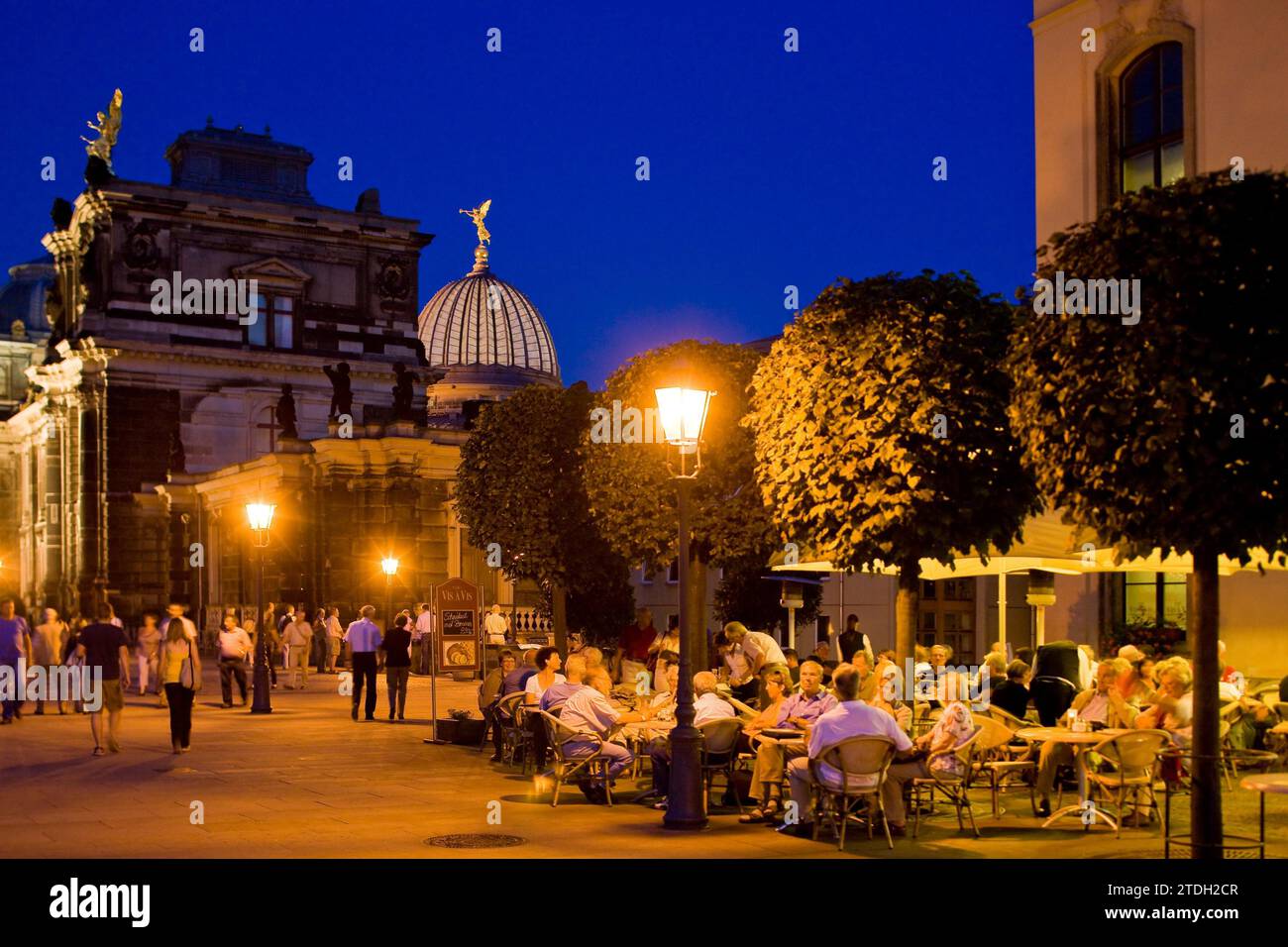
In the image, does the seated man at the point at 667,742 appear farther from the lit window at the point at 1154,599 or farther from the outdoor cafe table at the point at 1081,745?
the lit window at the point at 1154,599

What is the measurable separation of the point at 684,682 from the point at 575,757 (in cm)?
201

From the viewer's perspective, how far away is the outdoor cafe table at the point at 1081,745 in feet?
45.3

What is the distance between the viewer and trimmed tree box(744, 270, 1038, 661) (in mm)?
16984

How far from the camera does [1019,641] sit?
155 feet

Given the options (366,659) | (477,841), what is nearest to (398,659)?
(366,659)

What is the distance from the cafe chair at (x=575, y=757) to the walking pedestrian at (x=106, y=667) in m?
7.25

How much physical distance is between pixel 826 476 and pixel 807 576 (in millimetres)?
17601

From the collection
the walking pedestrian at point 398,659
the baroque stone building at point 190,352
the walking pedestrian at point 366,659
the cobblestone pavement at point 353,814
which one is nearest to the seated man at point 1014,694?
the cobblestone pavement at point 353,814

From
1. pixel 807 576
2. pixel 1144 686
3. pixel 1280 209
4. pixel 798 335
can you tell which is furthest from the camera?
pixel 807 576

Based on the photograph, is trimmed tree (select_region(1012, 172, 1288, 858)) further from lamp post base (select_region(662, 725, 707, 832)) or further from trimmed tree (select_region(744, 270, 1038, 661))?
trimmed tree (select_region(744, 270, 1038, 661))

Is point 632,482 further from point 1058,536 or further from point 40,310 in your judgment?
point 40,310

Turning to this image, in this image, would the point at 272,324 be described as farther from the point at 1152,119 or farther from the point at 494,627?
the point at 1152,119

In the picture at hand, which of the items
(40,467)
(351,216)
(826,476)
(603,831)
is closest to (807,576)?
(826,476)

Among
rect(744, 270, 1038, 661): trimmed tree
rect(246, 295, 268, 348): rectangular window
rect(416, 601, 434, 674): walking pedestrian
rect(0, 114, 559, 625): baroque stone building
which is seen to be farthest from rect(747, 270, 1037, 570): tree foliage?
rect(246, 295, 268, 348): rectangular window
